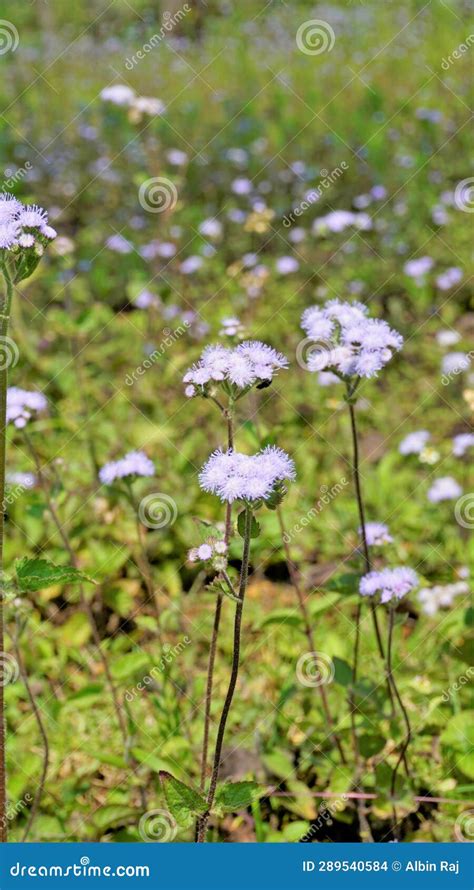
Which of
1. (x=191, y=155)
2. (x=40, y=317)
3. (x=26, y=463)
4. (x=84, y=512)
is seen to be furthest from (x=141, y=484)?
(x=191, y=155)

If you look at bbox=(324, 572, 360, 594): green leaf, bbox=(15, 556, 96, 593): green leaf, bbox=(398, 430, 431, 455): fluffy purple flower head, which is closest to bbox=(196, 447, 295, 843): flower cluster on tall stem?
bbox=(15, 556, 96, 593): green leaf

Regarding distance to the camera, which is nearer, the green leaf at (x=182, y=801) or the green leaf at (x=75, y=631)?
the green leaf at (x=182, y=801)

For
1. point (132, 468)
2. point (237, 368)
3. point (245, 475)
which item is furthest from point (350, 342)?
point (132, 468)

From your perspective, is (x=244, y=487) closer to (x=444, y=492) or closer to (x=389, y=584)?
(x=389, y=584)

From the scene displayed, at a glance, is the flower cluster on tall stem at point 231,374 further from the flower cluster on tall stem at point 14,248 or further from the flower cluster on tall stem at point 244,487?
the flower cluster on tall stem at point 14,248

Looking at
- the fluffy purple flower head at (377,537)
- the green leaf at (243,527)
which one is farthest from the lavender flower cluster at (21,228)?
the fluffy purple flower head at (377,537)

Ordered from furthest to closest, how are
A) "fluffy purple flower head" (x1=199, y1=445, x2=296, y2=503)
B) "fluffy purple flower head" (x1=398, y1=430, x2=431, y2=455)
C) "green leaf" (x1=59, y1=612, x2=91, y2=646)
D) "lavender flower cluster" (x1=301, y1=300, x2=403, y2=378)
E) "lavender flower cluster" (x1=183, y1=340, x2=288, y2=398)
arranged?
"fluffy purple flower head" (x1=398, y1=430, x2=431, y2=455), "green leaf" (x1=59, y1=612, x2=91, y2=646), "lavender flower cluster" (x1=301, y1=300, x2=403, y2=378), "lavender flower cluster" (x1=183, y1=340, x2=288, y2=398), "fluffy purple flower head" (x1=199, y1=445, x2=296, y2=503)

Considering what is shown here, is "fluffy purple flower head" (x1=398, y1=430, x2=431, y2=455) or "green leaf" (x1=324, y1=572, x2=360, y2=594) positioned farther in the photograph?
"fluffy purple flower head" (x1=398, y1=430, x2=431, y2=455)

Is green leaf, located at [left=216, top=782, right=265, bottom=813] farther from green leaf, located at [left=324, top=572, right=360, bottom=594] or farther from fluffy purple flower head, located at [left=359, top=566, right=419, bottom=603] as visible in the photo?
green leaf, located at [left=324, top=572, right=360, bottom=594]
